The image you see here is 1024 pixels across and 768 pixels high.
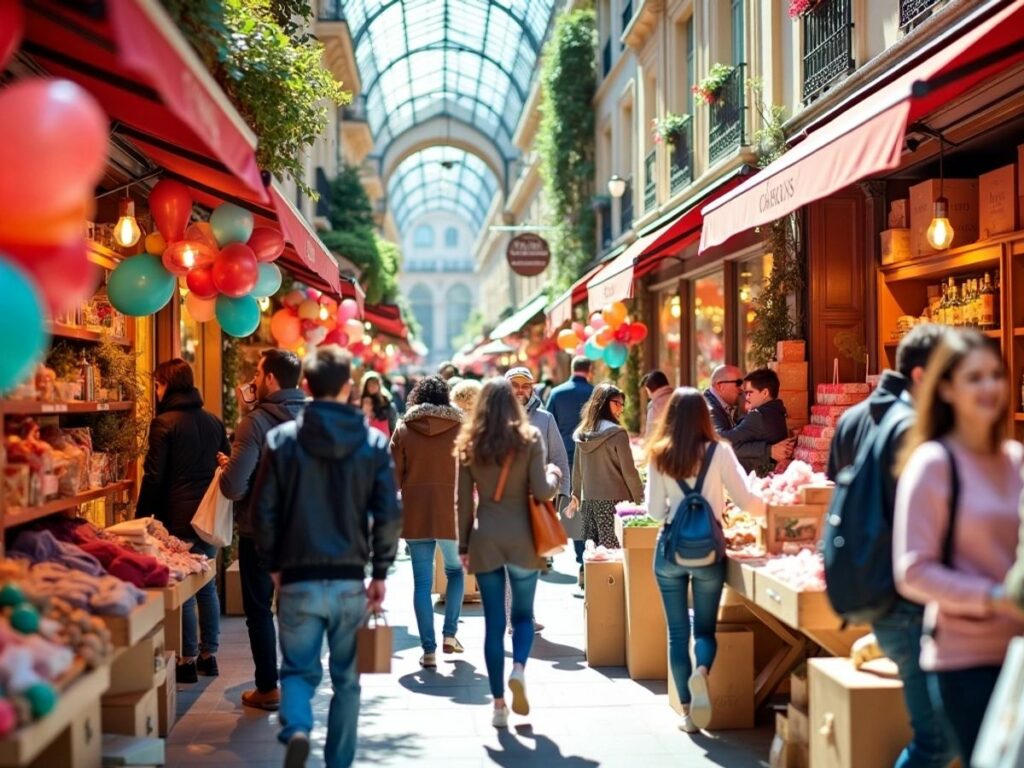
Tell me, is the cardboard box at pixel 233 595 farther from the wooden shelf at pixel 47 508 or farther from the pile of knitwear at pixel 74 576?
the pile of knitwear at pixel 74 576

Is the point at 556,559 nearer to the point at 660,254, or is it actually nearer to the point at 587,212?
the point at 660,254

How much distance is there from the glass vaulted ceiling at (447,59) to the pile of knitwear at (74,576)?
2261 cm

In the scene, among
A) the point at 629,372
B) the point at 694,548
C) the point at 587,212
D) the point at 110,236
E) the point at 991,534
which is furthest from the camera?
the point at 587,212

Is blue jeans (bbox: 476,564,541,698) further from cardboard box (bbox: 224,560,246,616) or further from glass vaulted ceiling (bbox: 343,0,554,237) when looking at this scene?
glass vaulted ceiling (bbox: 343,0,554,237)

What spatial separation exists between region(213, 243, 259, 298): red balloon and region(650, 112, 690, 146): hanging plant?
8.11m

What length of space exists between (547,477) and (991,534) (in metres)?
2.73

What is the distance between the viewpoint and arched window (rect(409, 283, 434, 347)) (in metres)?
93.7

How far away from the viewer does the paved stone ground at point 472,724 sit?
5207mm

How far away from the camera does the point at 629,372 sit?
1697 centimetres

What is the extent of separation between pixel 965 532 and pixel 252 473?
4.03 m

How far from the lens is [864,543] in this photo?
3648 millimetres

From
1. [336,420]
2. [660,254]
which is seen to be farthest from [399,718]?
[660,254]

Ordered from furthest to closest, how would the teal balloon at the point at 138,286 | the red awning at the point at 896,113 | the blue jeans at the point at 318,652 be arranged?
the teal balloon at the point at 138,286 → the red awning at the point at 896,113 → the blue jeans at the point at 318,652

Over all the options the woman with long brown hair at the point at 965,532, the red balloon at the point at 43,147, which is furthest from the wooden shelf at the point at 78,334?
the woman with long brown hair at the point at 965,532
